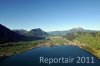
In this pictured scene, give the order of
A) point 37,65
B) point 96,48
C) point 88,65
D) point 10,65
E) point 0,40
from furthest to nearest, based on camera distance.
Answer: point 0,40
point 96,48
point 10,65
point 37,65
point 88,65

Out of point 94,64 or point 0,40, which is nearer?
point 94,64

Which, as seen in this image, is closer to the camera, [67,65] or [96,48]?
[67,65]

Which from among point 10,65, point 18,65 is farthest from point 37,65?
point 10,65

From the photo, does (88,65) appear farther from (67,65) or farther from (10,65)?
(10,65)

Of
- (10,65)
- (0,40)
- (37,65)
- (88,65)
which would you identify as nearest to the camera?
(88,65)

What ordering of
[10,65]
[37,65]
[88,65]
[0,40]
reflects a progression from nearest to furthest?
[88,65] < [37,65] < [10,65] < [0,40]

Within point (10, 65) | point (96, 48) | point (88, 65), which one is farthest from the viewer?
point (96, 48)

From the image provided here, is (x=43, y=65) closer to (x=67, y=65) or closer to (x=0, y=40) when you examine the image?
(x=67, y=65)

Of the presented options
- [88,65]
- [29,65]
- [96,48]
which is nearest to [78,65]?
[88,65]

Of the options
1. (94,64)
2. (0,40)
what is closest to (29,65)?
(94,64)
